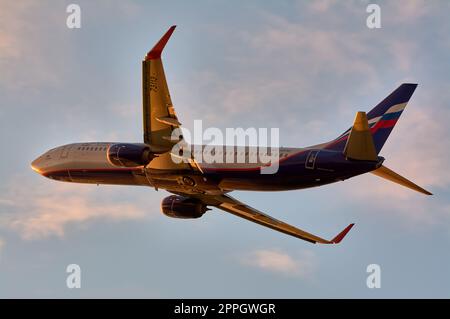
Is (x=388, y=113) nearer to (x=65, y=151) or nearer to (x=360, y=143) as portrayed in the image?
Answer: (x=360, y=143)

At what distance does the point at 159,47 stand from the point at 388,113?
49.4 ft

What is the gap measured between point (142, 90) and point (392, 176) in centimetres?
1566

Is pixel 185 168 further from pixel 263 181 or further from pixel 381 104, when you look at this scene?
pixel 381 104

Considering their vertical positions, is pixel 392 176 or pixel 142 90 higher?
pixel 142 90

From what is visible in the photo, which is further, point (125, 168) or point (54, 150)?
point (54, 150)

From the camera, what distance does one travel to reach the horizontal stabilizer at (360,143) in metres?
43.4

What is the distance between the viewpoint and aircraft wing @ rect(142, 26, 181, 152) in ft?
151

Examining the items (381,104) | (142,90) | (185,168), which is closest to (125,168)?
(185,168)

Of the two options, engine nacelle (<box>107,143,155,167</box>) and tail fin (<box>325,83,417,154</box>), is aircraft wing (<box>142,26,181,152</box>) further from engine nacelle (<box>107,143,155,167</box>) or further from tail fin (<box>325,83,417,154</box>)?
tail fin (<box>325,83,417,154</box>)

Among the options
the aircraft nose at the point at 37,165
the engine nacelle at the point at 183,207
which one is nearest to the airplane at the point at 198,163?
the engine nacelle at the point at 183,207

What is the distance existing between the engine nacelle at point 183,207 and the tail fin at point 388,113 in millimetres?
12910

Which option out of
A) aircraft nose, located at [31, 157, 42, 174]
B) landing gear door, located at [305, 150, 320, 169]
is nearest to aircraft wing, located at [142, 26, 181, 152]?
landing gear door, located at [305, 150, 320, 169]

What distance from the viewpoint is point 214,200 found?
58688mm

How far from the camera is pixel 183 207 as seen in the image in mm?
58625
